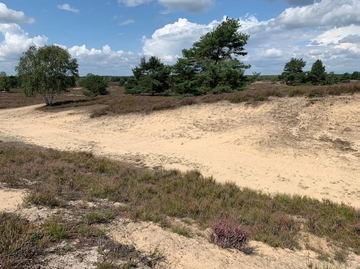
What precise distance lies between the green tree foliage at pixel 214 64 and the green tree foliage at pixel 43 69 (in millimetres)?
11765

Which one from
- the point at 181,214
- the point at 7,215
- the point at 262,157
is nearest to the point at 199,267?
the point at 181,214

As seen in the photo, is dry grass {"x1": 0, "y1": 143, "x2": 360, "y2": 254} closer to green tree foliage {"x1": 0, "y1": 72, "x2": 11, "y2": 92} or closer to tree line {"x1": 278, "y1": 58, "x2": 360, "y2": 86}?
tree line {"x1": 278, "y1": 58, "x2": 360, "y2": 86}

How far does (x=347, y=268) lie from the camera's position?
14.3 feet

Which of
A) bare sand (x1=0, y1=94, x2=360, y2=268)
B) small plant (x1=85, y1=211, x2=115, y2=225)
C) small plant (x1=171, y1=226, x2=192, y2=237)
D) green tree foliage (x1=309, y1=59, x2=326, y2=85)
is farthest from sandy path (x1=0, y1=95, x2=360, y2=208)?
green tree foliage (x1=309, y1=59, x2=326, y2=85)

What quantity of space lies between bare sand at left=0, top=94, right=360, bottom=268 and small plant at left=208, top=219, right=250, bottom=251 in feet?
0.49

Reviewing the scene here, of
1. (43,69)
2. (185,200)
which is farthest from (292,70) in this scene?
(185,200)

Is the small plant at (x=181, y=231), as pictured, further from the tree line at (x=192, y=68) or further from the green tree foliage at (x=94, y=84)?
the green tree foliage at (x=94, y=84)

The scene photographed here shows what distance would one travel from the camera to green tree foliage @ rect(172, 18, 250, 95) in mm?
24438

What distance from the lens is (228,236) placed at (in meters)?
4.49

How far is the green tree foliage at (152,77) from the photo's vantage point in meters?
43.4

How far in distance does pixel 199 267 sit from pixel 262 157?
8279mm

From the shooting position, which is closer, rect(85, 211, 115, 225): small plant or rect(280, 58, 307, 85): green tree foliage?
rect(85, 211, 115, 225): small plant

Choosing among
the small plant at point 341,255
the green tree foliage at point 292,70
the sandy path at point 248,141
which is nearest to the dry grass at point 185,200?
the small plant at point 341,255

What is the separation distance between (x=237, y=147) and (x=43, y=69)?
23.9 m
